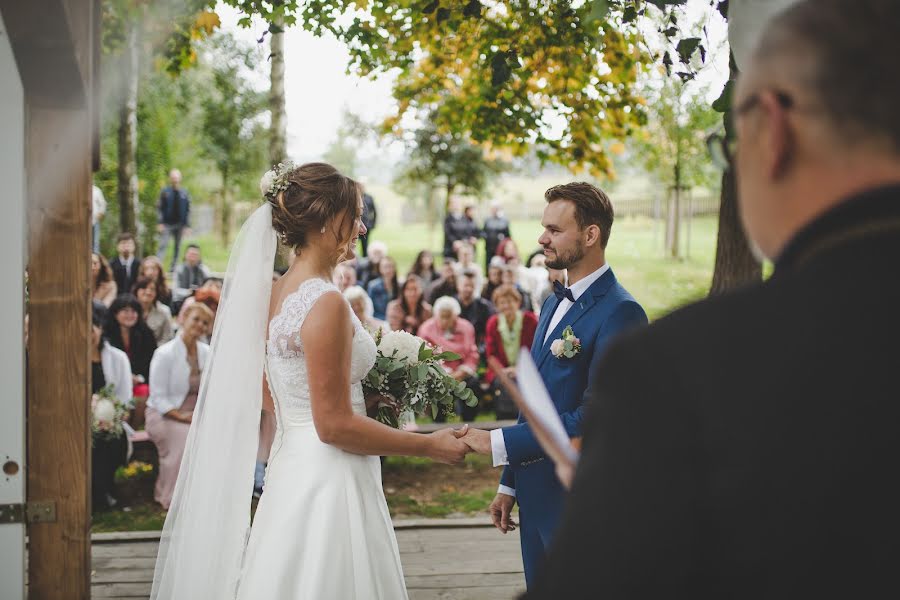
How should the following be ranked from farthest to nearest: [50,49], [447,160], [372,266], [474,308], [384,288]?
[447,160] → [372,266] → [384,288] → [474,308] → [50,49]

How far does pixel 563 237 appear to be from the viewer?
12.1ft

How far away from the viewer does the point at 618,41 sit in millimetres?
5395

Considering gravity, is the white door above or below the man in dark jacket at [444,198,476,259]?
below

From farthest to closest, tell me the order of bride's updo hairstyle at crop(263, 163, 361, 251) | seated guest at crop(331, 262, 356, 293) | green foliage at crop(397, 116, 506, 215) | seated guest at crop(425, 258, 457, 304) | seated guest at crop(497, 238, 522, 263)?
green foliage at crop(397, 116, 506, 215)
seated guest at crop(497, 238, 522, 263)
seated guest at crop(425, 258, 457, 304)
seated guest at crop(331, 262, 356, 293)
bride's updo hairstyle at crop(263, 163, 361, 251)

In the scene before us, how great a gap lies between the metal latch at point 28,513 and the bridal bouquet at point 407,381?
144 cm

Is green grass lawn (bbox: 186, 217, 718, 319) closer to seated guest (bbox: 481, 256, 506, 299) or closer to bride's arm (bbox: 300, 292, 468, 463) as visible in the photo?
seated guest (bbox: 481, 256, 506, 299)

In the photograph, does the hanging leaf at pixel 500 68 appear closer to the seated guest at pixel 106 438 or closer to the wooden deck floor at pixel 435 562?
the wooden deck floor at pixel 435 562

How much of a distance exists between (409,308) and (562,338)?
7067 mm

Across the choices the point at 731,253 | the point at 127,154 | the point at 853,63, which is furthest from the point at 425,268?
the point at 853,63

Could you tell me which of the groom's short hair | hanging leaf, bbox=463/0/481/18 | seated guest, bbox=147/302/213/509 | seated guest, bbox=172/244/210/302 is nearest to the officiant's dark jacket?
the groom's short hair

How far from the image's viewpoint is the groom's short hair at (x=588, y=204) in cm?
369

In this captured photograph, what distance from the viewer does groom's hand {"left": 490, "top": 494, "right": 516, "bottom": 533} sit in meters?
3.72

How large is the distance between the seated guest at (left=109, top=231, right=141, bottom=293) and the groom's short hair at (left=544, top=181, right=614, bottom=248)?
9078mm

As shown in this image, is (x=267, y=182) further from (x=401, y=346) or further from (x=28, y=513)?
(x=28, y=513)
